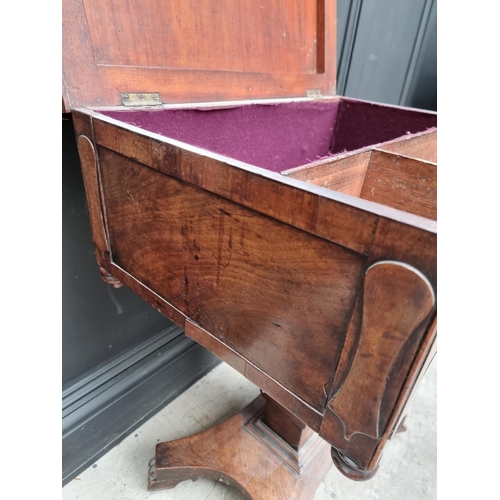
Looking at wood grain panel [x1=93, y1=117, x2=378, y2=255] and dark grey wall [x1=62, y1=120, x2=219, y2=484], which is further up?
wood grain panel [x1=93, y1=117, x2=378, y2=255]

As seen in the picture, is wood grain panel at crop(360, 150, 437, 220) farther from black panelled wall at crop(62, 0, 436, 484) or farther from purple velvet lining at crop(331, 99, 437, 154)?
black panelled wall at crop(62, 0, 436, 484)

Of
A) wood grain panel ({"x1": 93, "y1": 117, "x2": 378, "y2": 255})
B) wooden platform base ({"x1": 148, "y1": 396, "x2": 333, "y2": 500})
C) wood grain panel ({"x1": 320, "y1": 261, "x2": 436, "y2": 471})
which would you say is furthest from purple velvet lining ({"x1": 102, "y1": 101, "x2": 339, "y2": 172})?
wooden platform base ({"x1": 148, "y1": 396, "x2": 333, "y2": 500})

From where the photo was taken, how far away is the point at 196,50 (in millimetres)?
814

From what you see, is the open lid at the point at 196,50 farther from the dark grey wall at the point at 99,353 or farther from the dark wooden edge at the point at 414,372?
the dark wooden edge at the point at 414,372

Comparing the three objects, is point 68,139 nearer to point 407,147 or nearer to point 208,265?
point 208,265

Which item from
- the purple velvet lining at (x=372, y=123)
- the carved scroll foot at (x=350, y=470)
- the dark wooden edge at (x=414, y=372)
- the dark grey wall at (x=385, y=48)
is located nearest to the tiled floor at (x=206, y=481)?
the carved scroll foot at (x=350, y=470)

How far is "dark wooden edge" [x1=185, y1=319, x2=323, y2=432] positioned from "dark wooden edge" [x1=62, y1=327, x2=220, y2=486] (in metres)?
0.64

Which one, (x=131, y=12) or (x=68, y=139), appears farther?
(x=68, y=139)

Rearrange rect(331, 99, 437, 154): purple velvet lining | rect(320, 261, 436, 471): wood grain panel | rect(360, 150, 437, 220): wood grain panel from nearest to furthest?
rect(320, 261, 436, 471): wood grain panel
rect(360, 150, 437, 220): wood grain panel
rect(331, 99, 437, 154): purple velvet lining

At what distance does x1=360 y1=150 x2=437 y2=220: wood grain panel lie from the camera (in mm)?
771

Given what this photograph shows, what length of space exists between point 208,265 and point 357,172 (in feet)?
1.28

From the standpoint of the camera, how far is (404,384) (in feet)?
1.29

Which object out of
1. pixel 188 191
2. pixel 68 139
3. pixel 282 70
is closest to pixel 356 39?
pixel 282 70

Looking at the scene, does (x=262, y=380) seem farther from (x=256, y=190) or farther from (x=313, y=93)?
(x=313, y=93)
